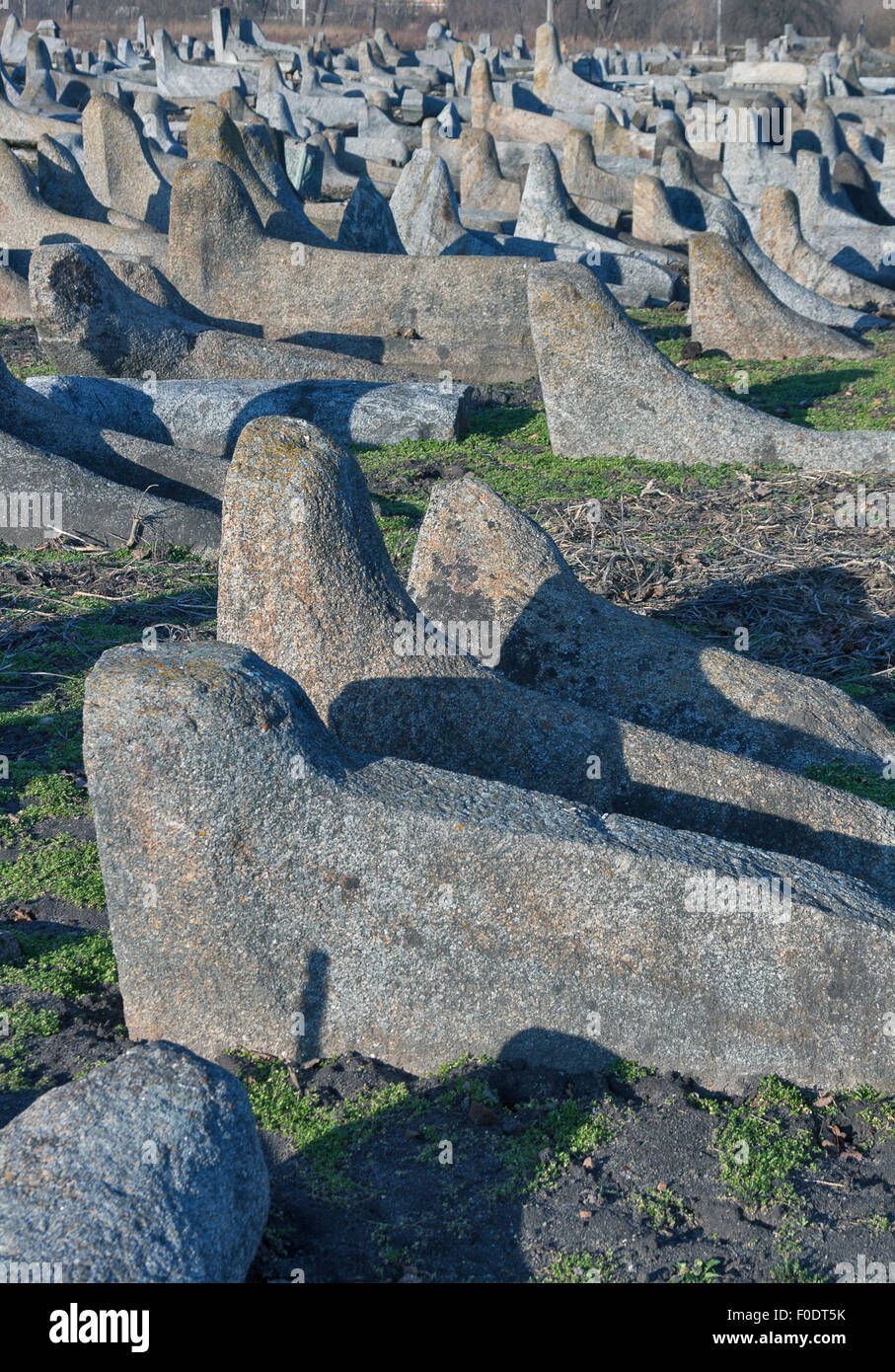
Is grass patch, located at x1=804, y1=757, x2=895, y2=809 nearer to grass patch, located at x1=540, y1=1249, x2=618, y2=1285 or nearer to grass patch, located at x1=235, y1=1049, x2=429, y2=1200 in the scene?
grass patch, located at x1=235, y1=1049, x2=429, y2=1200

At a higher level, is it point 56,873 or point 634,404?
point 634,404

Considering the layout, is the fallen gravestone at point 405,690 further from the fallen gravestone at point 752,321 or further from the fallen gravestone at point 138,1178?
the fallen gravestone at point 752,321

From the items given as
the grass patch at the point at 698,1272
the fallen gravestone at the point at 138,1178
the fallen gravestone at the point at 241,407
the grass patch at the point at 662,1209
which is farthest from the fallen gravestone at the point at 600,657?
the fallen gravestone at the point at 241,407

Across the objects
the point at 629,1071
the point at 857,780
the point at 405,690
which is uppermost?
the point at 405,690

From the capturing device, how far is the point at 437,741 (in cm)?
439

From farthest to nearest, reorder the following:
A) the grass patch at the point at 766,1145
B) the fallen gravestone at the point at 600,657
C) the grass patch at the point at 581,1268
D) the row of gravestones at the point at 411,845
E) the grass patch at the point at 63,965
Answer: the fallen gravestone at the point at 600,657 < the grass patch at the point at 63,965 < the grass patch at the point at 766,1145 < the grass patch at the point at 581,1268 < the row of gravestones at the point at 411,845

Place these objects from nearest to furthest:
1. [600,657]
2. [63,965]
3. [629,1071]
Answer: [629,1071], [63,965], [600,657]

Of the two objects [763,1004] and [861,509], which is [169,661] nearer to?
[763,1004]

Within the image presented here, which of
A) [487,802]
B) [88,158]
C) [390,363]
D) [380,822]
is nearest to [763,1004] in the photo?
[487,802]

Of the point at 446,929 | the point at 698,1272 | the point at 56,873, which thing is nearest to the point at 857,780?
the point at 446,929

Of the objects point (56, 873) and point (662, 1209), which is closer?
point (662, 1209)

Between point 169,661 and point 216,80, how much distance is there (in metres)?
34.5

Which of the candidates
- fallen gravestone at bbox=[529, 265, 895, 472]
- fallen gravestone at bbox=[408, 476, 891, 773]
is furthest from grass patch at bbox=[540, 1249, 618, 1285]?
fallen gravestone at bbox=[529, 265, 895, 472]

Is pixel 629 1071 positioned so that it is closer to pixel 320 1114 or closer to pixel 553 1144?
pixel 553 1144
